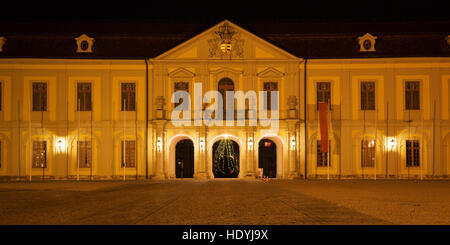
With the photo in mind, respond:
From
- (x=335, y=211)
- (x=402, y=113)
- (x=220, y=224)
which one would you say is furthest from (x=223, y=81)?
(x=220, y=224)

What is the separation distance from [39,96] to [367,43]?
22.6m

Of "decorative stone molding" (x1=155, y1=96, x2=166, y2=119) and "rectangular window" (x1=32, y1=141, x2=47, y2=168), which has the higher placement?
"decorative stone molding" (x1=155, y1=96, x2=166, y2=119)

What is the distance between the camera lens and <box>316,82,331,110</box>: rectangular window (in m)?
37.9

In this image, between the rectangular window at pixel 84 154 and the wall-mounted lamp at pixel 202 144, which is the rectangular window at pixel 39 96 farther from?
the wall-mounted lamp at pixel 202 144

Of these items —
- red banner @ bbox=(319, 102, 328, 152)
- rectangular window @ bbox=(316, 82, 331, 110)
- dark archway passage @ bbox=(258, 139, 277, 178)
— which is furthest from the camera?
dark archway passage @ bbox=(258, 139, 277, 178)

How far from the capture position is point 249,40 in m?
37.6

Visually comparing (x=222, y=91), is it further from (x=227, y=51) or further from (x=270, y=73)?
(x=270, y=73)

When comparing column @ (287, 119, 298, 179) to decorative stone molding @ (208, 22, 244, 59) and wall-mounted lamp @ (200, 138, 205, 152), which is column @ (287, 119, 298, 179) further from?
decorative stone molding @ (208, 22, 244, 59)

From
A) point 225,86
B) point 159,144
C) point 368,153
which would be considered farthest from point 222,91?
point 368,153

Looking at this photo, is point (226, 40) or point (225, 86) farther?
point (225, 86)

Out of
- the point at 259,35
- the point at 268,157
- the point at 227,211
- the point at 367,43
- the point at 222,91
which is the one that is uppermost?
the point at 259,35

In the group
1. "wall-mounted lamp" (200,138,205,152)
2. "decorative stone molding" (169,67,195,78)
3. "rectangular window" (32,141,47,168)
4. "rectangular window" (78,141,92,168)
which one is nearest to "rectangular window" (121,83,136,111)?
"decorative stone molding" (169,67,195,78)

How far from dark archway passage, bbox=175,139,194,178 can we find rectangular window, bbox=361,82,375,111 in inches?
483

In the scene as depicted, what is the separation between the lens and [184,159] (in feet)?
130
